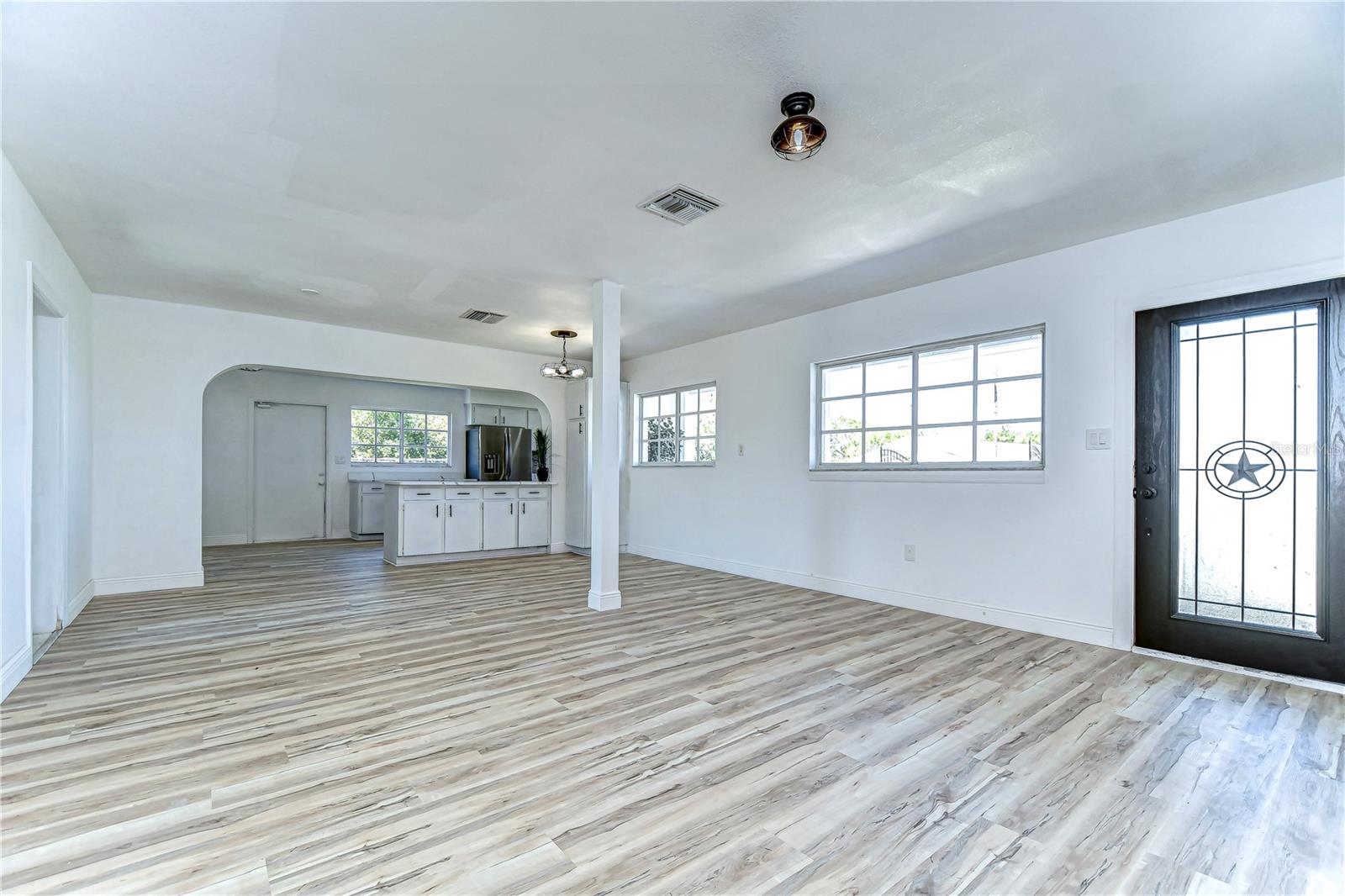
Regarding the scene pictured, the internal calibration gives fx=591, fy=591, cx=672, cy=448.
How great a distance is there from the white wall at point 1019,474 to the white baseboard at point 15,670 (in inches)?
201

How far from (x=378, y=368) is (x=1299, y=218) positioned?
7.21m

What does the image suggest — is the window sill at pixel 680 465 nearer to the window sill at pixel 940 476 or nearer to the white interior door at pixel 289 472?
the window sill at pixel 940 476

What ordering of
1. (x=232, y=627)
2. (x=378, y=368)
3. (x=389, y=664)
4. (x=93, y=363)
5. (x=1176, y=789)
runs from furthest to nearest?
(x=378, y=368) → (x=93, y=363) → (x=232, y=627) → (x=389, y=664) → (x=1176, y=789)

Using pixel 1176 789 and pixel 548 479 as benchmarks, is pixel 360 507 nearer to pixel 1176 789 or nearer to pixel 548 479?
pixel 548 479

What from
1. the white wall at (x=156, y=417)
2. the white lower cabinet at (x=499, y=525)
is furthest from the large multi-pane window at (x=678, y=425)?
the white wall at (x=156, y=417)

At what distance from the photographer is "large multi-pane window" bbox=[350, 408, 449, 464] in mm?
9562

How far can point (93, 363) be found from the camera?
195 inches

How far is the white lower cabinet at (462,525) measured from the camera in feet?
22.3

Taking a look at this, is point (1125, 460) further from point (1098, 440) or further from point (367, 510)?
point (367, 510)

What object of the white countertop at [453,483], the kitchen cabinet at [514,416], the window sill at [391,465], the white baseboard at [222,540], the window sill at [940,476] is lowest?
the white baseboard at [222,540]

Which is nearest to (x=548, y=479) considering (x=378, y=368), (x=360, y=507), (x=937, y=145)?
(x=378, y=368)

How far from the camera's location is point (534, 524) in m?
7.46

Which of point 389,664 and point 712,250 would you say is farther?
point 712,250

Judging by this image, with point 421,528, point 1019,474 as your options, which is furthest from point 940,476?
point 421,528
